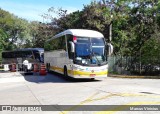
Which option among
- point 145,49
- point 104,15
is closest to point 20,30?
point 104,15

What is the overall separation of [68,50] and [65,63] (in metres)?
1.52

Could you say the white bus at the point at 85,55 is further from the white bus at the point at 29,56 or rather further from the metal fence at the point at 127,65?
the white bus at the point at 29,56

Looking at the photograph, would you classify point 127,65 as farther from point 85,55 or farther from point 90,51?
point 85,55

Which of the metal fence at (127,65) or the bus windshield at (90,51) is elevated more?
the bus windshield at (90,51)

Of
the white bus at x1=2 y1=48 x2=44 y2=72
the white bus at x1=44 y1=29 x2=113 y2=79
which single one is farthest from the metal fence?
the white bus at x1=2 y1=48 x2=44 y2=72

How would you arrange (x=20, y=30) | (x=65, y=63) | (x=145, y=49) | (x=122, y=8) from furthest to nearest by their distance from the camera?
(x=20, y=30)
(x=122, y=8)
(x=145, y=49)
(x=65, y=63)

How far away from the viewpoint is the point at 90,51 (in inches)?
882

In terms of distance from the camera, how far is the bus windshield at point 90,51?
2230cm

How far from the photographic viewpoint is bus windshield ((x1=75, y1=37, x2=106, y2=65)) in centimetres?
2230

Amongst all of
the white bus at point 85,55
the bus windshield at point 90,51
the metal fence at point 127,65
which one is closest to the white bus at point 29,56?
the metal fence at point 127,65

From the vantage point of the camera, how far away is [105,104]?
12117mm

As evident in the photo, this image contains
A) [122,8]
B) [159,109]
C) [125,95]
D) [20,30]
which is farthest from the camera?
[20,30]

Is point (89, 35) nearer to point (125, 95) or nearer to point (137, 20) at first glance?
point (125, 95)

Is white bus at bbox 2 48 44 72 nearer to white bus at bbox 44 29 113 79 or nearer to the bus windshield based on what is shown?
white bus at bbox 44 29 113 79
